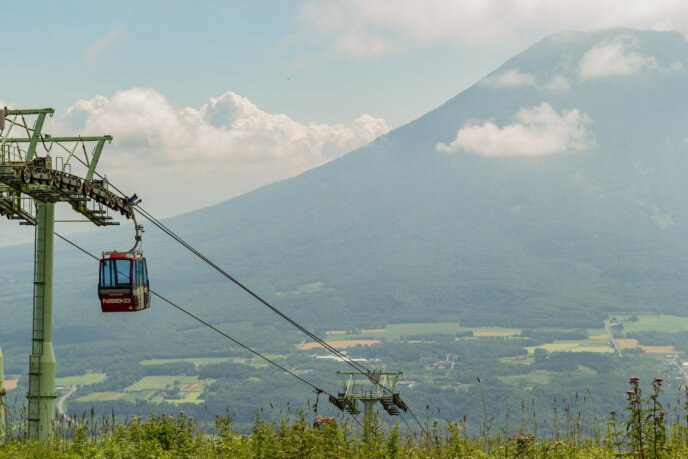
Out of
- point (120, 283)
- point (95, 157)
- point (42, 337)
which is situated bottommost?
point (42, 337)

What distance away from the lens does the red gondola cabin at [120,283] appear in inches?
1075

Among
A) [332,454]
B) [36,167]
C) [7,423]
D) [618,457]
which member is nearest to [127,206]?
[36,167]

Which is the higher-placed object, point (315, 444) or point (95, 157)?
point (95, 157)

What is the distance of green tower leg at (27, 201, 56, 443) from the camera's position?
83.0ft

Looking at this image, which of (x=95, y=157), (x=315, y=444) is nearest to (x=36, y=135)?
(x=95, y=157)

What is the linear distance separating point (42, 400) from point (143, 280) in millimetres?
4499

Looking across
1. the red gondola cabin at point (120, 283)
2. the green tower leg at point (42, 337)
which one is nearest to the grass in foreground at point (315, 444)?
the green tower leg at point (42, 337)

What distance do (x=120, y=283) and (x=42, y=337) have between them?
260cm

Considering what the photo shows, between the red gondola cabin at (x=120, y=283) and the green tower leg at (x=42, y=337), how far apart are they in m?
1.84

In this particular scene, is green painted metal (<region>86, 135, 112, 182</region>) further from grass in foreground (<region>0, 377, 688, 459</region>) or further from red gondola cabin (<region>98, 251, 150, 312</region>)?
grass in foreground (<region>0, 377, 688, 459</region>)

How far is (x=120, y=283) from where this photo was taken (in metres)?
27.4

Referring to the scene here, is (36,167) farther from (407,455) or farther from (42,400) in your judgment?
(407,455)

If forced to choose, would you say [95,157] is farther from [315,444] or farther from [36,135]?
[315,444]

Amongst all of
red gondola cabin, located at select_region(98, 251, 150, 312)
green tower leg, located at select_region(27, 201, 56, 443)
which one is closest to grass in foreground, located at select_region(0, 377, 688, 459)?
green tower leg, located at select_region(27, 201, 56, 443)
